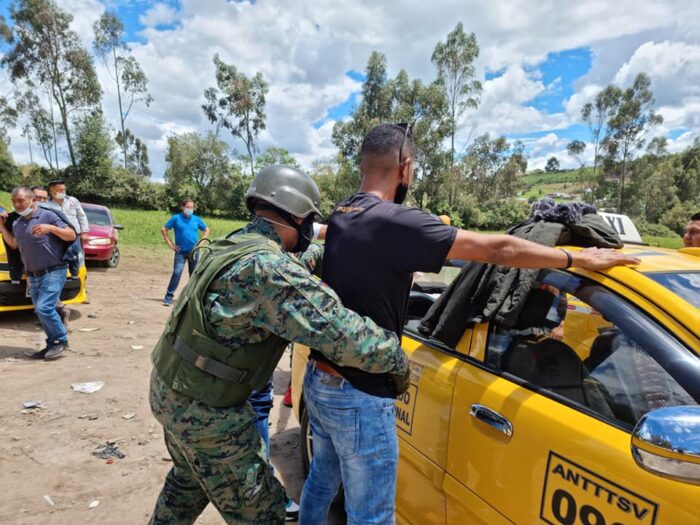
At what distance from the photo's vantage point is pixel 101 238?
419 inches

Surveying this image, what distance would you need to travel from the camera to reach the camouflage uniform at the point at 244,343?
4.89ft

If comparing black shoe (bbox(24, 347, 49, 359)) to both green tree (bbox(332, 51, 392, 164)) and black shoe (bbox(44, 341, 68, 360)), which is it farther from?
green tree (bbox(332, 51, 392, 164))

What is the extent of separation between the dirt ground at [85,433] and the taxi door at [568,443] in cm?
174

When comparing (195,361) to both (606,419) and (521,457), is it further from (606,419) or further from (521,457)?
(606,419)

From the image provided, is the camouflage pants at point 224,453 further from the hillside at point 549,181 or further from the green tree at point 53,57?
the hillside at point 549,181

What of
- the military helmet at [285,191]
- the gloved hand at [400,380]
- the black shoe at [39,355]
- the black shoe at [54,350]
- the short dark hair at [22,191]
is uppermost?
the military helmet at [285,191]

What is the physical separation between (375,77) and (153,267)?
30.8 metres

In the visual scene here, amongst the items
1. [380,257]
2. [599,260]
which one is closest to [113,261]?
[380,257]

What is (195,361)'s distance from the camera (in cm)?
159

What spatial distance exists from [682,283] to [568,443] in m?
0.71

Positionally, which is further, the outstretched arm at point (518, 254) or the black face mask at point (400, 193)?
the black face mask at point (400, 193)

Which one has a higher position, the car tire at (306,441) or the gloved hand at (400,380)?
the gloved hand at (400,380)

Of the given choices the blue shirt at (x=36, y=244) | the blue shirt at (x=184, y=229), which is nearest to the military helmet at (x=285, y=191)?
the blue shirt at (x=36, y=244)

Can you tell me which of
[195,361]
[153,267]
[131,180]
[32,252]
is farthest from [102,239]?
[131,180]
